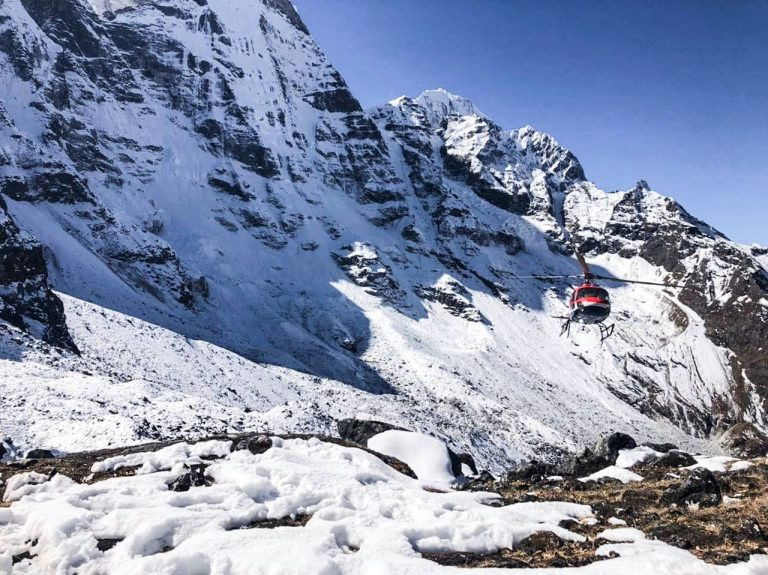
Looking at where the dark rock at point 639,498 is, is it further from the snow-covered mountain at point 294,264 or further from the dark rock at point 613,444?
the snow-covered mountain at point 294,264

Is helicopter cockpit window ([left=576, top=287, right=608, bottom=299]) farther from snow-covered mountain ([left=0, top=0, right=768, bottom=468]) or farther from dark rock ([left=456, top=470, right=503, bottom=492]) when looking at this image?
snow-covered mountain ([left=0, top=0, right=768, bottom=468])

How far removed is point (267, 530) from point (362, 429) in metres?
12.1

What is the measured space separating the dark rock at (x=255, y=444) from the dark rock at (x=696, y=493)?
872cm

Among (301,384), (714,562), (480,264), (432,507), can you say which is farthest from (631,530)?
(480,264)

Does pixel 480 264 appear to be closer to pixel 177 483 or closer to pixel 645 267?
pixel 645 267

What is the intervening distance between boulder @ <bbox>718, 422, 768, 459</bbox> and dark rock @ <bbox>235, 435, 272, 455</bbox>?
99.1 metres

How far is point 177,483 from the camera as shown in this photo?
970cm

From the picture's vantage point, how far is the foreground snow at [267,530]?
6.74 m

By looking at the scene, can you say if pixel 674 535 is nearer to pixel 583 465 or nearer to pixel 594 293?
pixel 583 465

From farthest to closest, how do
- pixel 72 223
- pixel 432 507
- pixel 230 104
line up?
1. pixel 230 104
2. pixel 72 223
3. pixel 432 507

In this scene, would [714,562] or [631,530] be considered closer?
[714,562]

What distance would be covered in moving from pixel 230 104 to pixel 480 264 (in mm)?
69212

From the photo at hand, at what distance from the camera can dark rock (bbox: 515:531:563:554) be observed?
800cm

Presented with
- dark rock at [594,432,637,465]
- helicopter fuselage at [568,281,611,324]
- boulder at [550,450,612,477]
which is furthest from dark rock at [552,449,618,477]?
helicopter fuselage at [568,281,611,324]
